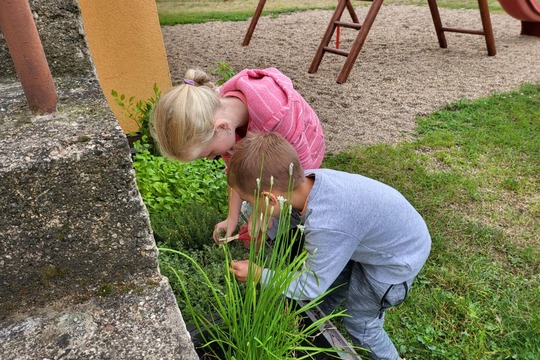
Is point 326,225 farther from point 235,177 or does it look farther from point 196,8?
point 196,8

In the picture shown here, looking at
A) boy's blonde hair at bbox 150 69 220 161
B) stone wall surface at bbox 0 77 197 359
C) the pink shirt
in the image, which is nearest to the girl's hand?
the pink shirt

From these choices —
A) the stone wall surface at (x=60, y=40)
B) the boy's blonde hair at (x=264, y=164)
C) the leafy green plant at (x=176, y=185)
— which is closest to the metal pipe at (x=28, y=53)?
the stone wall surface at (x=60, y=40)

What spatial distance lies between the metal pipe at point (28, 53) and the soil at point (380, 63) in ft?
9.18

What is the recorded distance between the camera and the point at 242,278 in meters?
1.56

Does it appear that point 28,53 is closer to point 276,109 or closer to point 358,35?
point 276,109

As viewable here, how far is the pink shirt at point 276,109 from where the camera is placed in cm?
197

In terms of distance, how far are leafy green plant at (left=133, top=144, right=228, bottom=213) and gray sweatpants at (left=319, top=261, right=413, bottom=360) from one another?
0.99 metres

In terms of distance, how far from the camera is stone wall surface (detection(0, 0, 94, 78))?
1709mm

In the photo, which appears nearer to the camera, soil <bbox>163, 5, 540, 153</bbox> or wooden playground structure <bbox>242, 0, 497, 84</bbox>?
soil <bbox>163, 5, 540, 153</bbox>

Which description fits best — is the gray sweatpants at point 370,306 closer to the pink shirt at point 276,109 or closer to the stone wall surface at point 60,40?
the pink shirt at point 276,109

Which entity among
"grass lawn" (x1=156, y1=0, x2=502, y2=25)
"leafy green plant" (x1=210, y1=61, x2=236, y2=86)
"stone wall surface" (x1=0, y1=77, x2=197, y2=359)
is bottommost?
"grass lawn" (x1=156, y1=0, x2=502, y2=25)

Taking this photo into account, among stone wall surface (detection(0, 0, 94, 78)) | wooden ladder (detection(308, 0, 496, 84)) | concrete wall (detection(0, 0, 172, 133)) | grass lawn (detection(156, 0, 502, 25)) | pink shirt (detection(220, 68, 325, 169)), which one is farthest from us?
grass lawn (detection(156, 0, 502, 25))

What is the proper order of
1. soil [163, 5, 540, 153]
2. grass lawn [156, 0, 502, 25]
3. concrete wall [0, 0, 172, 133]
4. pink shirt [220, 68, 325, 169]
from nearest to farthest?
1. pink shirt [220, 68, 325, 169]
2. concrete wall [0, 0, 172, 133]
3. soil [163, 5, 540, 153]
4. grass lawn [156, 0, 502, 25]

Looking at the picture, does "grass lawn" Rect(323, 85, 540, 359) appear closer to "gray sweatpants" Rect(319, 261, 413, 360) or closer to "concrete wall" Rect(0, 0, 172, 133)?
"gray sweatpants" Rect(319, 261, 413, 360)
